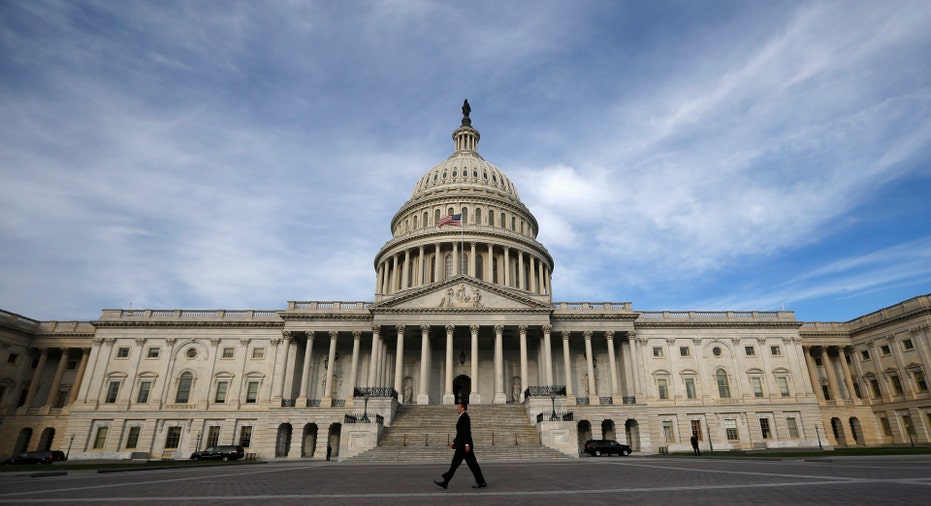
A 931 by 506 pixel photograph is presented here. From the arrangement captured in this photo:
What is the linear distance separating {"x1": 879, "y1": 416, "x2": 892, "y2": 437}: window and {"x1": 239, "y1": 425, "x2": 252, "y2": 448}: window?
66572mm

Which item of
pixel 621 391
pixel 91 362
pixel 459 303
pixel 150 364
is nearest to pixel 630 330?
pixel 621 391

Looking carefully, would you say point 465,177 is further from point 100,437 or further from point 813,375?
point 100,437

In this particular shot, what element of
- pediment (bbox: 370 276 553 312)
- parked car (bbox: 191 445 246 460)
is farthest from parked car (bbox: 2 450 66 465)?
pediment (bbox: 370 276 553 312)

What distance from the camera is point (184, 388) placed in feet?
166

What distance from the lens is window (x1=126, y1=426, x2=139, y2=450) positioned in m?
47.9

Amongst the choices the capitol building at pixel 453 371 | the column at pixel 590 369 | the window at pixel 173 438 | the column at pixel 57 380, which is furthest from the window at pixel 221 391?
the column at pixel 590 369

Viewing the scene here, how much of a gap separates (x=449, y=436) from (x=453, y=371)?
19.1m

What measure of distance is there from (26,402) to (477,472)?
2470 inches

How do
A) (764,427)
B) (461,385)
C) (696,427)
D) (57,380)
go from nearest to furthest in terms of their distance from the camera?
(696,427), (764,427), (57,380), (461,385)

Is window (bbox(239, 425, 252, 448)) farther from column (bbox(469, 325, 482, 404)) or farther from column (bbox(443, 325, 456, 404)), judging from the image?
column (bbox(469, 325, 482, 404))

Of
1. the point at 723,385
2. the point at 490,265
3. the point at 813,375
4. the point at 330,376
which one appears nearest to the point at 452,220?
the point at 490,265

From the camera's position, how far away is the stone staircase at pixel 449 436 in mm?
29039

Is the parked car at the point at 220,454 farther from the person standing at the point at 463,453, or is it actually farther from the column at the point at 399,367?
the person standing at the point at 463,453

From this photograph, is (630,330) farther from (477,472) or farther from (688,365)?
(477,472)
